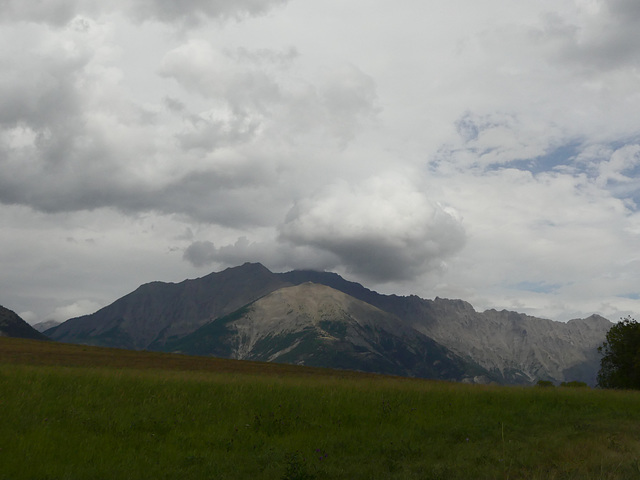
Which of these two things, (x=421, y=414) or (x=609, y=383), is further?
(x=609, y=383)

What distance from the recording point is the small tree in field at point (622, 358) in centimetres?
5547

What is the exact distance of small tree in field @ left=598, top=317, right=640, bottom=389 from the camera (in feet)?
182

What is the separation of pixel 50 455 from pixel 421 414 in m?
14.4

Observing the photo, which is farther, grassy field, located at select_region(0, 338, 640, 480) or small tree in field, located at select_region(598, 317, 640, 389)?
small tree in field, located at select_region(598, 317, 640, 389)

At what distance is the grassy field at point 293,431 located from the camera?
43.9ft

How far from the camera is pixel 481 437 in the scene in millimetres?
17906

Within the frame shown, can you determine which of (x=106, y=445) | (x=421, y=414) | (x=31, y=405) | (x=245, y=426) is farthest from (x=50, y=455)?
(x=421, y=414)

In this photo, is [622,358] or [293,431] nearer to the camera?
[293,431]

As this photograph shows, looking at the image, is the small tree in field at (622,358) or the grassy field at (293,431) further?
the small tree in field at (622,358)

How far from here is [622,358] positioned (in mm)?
57750

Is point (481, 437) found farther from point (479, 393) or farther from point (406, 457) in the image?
point (479, 393)

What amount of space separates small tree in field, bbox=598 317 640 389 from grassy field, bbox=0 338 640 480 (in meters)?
36.6

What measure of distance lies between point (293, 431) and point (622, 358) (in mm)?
55348

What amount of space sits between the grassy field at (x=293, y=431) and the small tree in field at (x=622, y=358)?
36590 mm
